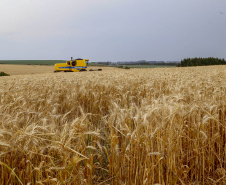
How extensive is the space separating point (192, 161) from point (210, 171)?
0.29 m

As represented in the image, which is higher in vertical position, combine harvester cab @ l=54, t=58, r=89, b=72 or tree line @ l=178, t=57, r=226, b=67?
tree line @ l=178, t=57, r=226, b=67

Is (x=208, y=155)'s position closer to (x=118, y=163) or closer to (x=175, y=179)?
(x=175, y=179)

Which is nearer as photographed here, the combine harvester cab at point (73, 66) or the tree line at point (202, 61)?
the combine harvester cab at point (73, 66)

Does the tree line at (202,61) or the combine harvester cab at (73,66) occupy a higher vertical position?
the tree line at (202,61)

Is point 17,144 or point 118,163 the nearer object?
point 17,144

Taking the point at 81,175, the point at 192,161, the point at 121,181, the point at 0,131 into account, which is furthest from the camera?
the point at 192,161

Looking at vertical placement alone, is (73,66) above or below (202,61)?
below

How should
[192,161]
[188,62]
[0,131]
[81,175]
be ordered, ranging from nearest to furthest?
[0,131] < [81,175] < [192,161] < [188,62]

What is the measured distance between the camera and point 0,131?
179 cm

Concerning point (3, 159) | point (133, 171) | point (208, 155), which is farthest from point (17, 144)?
point (208, 155)

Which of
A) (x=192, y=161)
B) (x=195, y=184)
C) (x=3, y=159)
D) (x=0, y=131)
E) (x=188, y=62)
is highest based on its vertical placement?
(x=188, y=62)

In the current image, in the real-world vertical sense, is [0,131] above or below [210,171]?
above

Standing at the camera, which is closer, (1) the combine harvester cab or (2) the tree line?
(1) the combine harvester cab

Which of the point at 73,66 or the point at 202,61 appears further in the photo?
the point at 202,61
